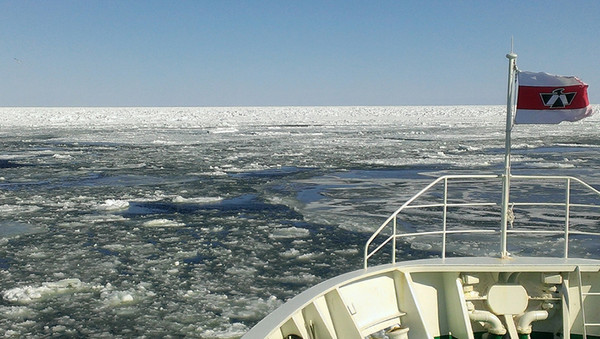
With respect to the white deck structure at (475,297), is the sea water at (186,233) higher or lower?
lower

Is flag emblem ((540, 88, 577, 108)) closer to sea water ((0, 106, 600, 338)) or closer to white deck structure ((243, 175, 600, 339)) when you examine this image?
white deck structure ((243, 175, 600, 339))

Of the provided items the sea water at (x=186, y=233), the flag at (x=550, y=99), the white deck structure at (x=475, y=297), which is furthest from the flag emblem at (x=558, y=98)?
the sea water at (x=186, y=233)

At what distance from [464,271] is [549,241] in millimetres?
4998

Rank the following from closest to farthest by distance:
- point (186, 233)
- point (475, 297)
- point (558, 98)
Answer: point (558, 98)
point (475, 297)
point (186, 233)

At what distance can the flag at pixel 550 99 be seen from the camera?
12.4ft

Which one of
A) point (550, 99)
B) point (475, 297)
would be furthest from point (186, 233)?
point (550, 99)

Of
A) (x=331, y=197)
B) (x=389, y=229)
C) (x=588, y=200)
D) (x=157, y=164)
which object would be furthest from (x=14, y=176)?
(x=588, y=200)

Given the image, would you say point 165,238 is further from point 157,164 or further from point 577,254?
point 157,164

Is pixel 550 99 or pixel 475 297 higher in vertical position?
pixel 550 99

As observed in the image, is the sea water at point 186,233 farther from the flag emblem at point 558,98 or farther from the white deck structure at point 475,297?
the flag emblem at point 558,98

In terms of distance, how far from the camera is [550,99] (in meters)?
3.84

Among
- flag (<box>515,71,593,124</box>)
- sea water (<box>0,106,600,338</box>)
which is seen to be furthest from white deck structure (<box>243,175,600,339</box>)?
sea water (<box>0,106,600,338</box>)

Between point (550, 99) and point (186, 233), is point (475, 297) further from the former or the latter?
point (186, 233)

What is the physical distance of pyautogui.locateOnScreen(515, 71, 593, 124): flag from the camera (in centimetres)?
379
